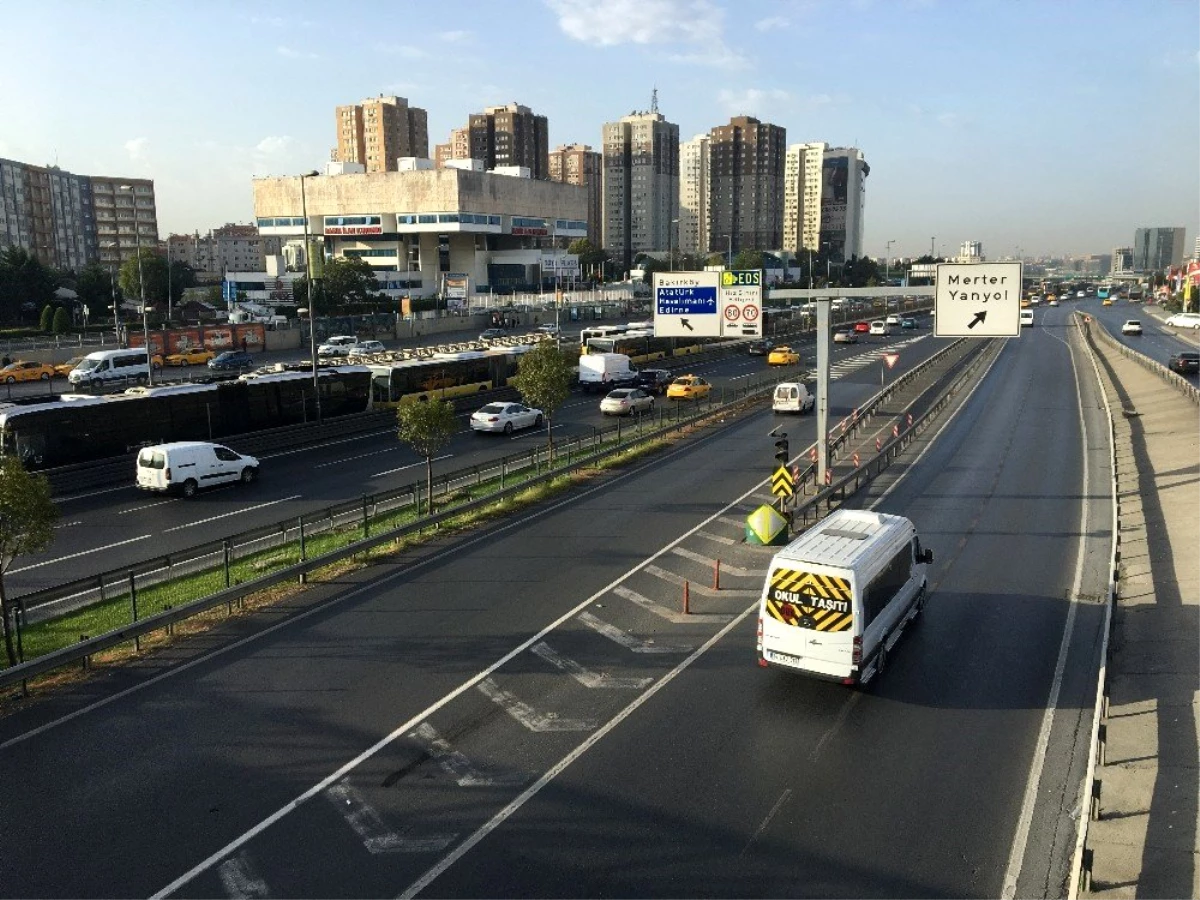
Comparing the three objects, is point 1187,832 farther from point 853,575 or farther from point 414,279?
point 414,279

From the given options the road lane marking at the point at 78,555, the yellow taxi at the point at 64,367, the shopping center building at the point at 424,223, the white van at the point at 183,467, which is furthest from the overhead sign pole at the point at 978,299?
the shopping center building at the point at 424,223

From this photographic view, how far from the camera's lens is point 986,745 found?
39.4ft

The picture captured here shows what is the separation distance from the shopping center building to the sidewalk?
353ft

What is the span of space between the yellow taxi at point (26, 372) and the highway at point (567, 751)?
46053mm

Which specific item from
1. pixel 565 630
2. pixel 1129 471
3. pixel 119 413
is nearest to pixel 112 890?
pixel 565 630

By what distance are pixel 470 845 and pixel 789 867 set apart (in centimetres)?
334

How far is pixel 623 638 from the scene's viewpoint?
1573 centimetres

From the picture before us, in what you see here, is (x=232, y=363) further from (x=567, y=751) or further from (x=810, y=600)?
(x=810, y=600)

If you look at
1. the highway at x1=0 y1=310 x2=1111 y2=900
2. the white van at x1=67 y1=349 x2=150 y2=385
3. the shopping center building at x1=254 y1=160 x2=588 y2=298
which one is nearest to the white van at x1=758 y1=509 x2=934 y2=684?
the highway at x1=0 y1=310 x2=1111 y2=900

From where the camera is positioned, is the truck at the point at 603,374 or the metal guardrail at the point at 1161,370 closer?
the metal guardrail at the point at 1161,370

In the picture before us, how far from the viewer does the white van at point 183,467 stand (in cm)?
2683

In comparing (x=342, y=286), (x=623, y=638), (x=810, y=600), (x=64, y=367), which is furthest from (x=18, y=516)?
(x=342, y=286)

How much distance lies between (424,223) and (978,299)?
119464 millimetres

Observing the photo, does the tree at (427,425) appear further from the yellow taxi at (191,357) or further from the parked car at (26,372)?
the yellow taxi at (191,357)
